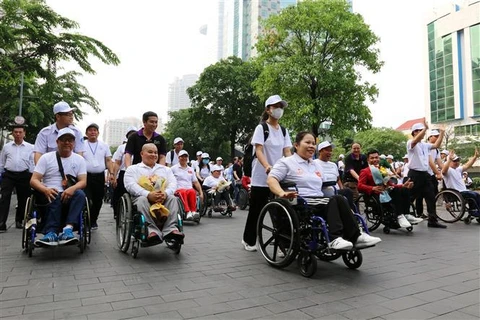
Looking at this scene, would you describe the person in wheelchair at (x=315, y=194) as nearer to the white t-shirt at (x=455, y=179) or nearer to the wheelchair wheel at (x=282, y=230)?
the wheelchair wheel at (x=282, y=230)

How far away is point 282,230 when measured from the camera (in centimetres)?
385

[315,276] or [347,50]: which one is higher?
[347,50]

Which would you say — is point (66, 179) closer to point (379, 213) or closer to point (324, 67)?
point (379, 213)

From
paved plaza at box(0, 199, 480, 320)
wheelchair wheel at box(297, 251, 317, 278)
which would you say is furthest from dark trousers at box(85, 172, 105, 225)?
wheelchair wheel at box(297, 251, 317, 278)

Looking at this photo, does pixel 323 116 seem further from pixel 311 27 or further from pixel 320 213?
pixel 320 213

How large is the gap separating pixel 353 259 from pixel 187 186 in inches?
176

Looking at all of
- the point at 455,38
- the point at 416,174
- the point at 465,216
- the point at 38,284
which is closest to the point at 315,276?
the point at 38,284

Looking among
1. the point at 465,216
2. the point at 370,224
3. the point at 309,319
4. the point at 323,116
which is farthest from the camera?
the point at 323,116

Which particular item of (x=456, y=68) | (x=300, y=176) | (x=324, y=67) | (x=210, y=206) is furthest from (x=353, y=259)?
(x=456, y=68)

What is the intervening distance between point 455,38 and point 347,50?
36.6 metres

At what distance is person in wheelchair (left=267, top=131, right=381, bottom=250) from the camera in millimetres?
3465

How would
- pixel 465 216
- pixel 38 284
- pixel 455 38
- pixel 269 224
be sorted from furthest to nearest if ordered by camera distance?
pixel 455 38, pixel 465 216, pixel 269 224, pixel 38 284

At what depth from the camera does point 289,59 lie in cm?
2123

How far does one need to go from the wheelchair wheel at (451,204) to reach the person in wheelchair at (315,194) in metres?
5.13
